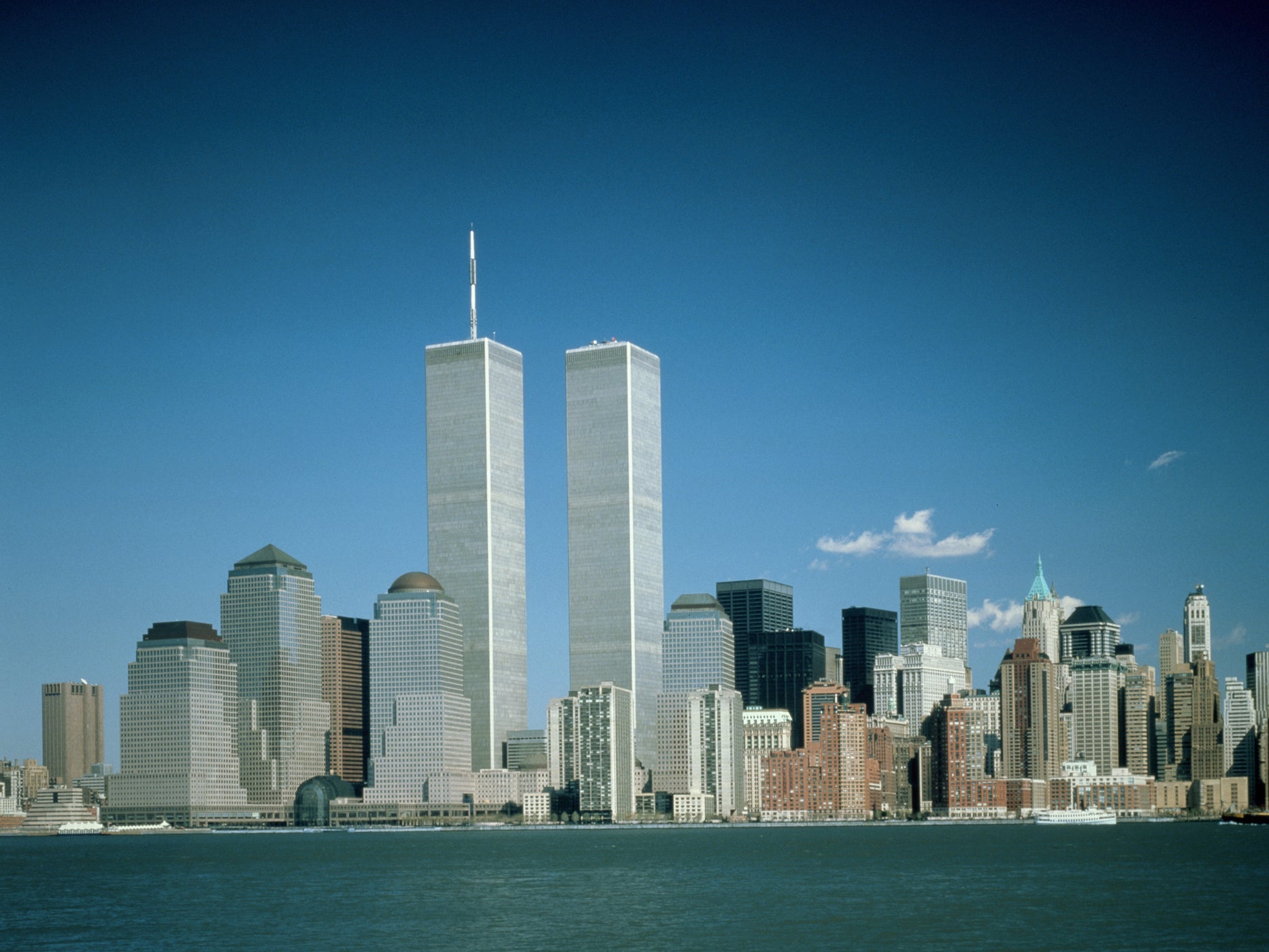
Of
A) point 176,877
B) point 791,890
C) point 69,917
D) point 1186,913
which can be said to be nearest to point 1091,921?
point 1186,913

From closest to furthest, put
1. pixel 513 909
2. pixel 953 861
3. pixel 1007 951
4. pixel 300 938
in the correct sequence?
pixel 1007 951 → pixel 300 938 → pixel 513 909 → pixel 953 861

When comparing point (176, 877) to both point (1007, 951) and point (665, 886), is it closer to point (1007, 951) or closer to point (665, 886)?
point (665, 886)

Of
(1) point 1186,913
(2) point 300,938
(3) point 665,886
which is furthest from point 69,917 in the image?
(1) point 1186,913

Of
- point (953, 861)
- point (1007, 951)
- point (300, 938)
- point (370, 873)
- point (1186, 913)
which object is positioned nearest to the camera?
point (1007, 951)

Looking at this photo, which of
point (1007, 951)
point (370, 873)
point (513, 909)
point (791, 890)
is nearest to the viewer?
point (1007, 951)

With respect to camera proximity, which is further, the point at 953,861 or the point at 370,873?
the point at 953,861

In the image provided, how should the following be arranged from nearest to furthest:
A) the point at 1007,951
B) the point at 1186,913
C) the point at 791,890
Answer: the point at 1007,951 < the point at 1186,913 < the point at 791,890

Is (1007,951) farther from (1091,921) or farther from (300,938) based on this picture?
(300,938)

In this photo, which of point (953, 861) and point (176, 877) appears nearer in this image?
point (176, 877)
